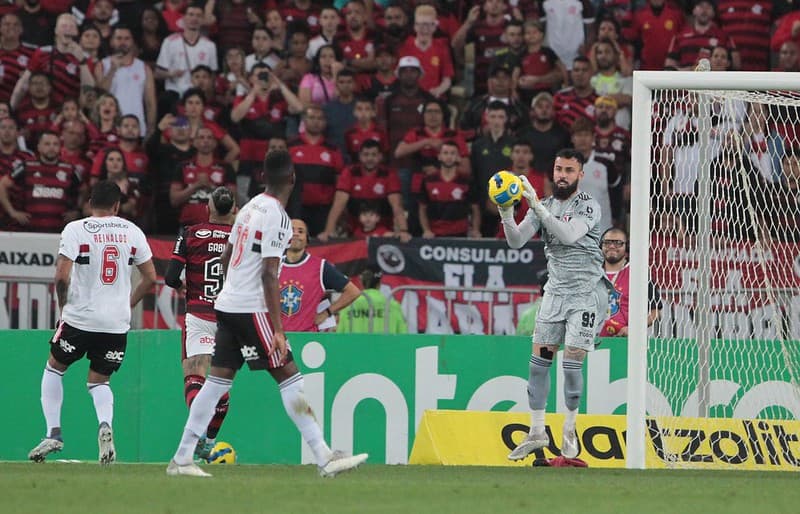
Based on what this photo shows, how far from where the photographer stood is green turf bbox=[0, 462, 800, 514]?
322 inches

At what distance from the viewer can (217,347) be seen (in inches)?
385

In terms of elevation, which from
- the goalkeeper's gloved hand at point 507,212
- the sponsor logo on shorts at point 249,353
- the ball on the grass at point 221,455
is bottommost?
the ball on the grass at point 221,455

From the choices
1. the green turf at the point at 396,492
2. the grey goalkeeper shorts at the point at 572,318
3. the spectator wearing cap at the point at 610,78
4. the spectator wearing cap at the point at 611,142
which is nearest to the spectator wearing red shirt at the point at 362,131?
the spectator wearing cap at the point at 611,142

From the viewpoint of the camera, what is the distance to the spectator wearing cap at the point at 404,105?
18.9m

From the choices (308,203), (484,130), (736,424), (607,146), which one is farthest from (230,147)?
(736,424)

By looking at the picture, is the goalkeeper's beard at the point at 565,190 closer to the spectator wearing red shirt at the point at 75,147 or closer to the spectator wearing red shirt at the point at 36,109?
the spectator wearing red shirt at the point at 75,147

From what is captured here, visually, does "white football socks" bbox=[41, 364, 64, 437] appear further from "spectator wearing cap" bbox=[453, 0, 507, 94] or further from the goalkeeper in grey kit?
"spectator wearing cap" bbox=[453, 0, 507, 94]

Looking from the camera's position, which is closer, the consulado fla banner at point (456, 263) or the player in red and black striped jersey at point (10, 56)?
the consulado fla banner at point (456, 263)

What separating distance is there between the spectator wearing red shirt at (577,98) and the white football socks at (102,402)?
8.60 meters

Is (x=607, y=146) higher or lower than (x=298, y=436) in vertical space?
higher

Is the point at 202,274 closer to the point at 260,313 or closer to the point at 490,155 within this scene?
the point at 260,313

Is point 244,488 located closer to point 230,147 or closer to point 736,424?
point 736,424

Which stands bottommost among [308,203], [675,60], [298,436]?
[298,436]

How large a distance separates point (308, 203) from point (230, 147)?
134 centimetres
